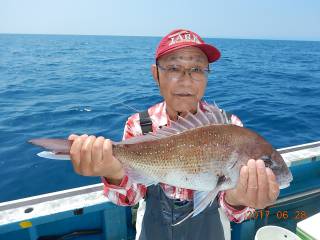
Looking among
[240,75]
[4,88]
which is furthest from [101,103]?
[240,75]

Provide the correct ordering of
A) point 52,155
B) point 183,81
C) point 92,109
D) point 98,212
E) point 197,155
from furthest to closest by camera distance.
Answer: point 92,109
point 98,212
point 183,81
point 197,155
point 52,155

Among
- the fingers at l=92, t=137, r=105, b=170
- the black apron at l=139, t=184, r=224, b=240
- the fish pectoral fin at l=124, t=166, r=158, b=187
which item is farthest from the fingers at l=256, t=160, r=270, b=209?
the fingers at l=92, t=137, r=105, b=170

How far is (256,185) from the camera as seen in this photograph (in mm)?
2369

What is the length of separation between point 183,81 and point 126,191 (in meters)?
1.30

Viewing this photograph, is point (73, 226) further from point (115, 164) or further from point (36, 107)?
point (36, 107)

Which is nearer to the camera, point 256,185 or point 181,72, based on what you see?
point 256,185

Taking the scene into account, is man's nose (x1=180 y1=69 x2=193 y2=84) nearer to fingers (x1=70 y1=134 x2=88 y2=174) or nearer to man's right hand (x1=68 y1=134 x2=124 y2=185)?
man's right hand (x1=68 y1=134 x2=124 y2=185)

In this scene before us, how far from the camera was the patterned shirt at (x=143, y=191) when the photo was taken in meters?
2.86

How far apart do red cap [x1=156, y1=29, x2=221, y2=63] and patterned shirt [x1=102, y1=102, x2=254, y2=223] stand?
0.62 m

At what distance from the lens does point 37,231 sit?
3.90m

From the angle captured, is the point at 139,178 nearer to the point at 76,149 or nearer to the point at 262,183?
the point at 76,149

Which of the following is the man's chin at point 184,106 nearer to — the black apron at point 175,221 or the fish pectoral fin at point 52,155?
the black apron at point 175,221

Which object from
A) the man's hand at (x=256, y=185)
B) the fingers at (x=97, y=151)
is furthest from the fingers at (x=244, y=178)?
the fingers at (x=97, y=151)

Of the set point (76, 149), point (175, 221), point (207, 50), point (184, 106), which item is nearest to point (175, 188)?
point (175, 221)
